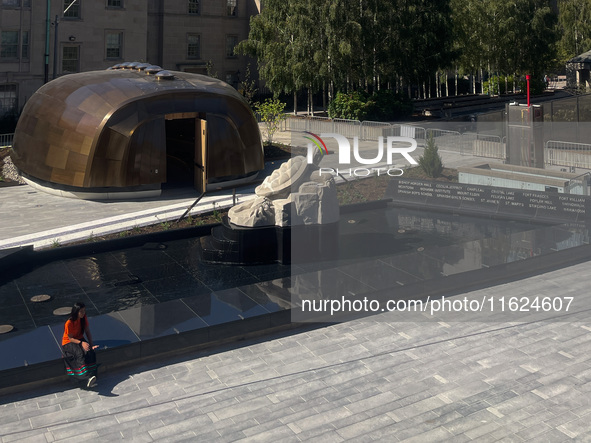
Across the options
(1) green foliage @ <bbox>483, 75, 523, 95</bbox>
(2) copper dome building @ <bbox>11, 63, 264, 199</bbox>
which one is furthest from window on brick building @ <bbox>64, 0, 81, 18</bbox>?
(1) green foliage @ <bbox>483, 75, 523, 95</bbox>

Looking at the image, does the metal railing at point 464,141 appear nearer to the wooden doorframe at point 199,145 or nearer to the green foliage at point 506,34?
the wooden doorframe at point 199,145

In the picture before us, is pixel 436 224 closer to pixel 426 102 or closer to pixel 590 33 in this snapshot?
pixel 426 102

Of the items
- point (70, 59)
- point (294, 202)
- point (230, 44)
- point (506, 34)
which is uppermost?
point (506, 34)

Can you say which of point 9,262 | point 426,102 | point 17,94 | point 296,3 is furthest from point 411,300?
point 426,102

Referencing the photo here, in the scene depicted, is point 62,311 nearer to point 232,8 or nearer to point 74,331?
point 74,331

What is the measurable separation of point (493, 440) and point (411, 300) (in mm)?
5516

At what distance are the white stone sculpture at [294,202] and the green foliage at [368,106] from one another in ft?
79.9

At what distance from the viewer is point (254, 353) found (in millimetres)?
13555

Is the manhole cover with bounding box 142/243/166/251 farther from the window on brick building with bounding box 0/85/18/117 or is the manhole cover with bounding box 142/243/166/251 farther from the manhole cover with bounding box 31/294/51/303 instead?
the window on brick building with bounding box 0/85/18/117

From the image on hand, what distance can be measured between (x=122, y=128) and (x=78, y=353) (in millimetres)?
13920

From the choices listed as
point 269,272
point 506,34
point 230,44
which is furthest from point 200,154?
point 506,34

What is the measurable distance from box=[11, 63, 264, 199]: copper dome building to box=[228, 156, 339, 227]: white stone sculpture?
8.04 metres

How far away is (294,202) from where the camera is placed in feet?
58.5

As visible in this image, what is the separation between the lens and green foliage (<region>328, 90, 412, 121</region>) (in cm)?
4216
